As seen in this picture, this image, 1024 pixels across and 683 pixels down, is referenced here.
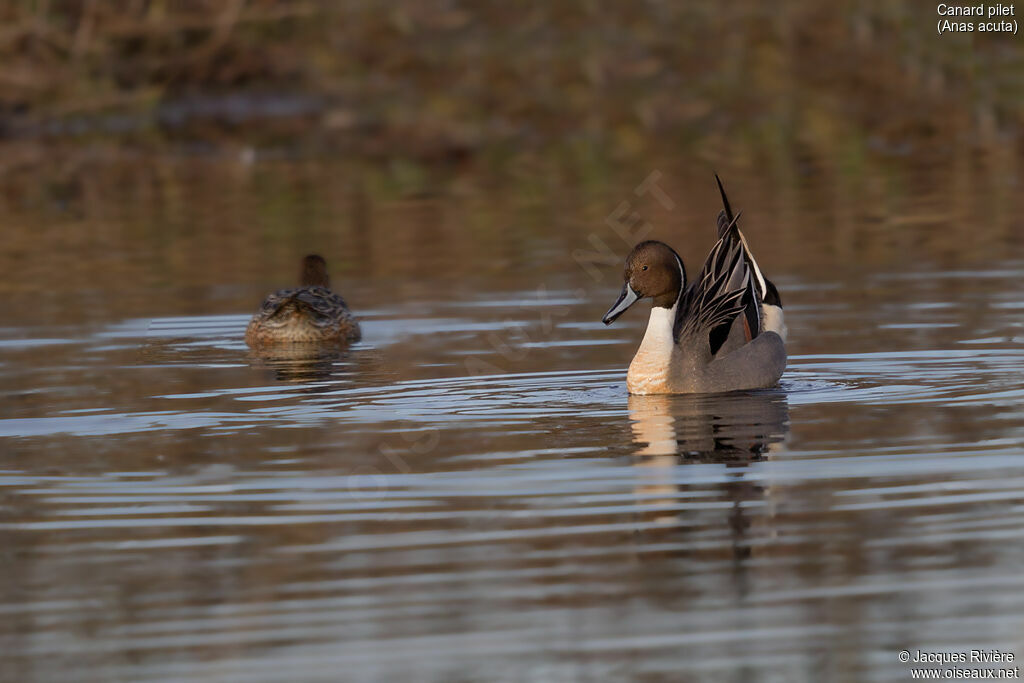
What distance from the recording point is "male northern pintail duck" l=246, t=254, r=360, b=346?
42.7 feet

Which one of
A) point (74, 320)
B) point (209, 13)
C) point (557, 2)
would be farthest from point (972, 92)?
point (74, 320)

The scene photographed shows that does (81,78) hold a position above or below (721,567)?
above

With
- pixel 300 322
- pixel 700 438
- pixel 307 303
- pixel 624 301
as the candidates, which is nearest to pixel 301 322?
pixel 300 322

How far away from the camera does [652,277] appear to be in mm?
10516

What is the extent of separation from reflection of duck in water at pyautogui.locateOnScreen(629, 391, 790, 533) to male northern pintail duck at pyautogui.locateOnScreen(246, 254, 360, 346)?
11.2 feet

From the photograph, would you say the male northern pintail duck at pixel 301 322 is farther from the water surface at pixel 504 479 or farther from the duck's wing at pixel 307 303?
the water surface at pixel 504 479

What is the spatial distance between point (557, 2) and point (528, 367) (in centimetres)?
2475

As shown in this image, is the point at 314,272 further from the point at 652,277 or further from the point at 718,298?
the point at 718,298

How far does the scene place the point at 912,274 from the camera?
14359 millimetres

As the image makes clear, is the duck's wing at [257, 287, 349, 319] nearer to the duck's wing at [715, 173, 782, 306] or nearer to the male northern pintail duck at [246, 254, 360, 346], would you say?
the male northern pintail duck at [246, 254, 360, 346]

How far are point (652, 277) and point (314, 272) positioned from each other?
486cm

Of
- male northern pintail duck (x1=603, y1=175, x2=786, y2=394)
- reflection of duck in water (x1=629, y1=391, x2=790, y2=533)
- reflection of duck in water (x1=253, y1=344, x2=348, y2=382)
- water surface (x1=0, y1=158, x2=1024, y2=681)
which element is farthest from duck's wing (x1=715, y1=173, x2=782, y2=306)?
reflection of duck in water (x1=253, y1=344, x2=348, y2=382)

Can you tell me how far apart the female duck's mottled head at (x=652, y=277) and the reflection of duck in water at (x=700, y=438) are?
0.62 m

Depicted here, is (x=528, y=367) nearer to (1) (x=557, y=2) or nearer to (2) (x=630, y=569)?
(2) (x=630, y=569)
